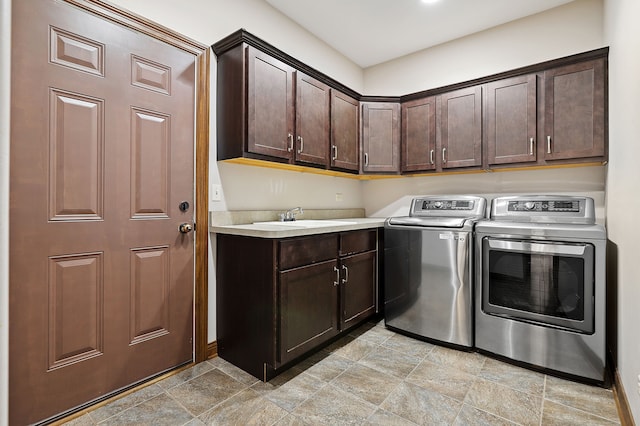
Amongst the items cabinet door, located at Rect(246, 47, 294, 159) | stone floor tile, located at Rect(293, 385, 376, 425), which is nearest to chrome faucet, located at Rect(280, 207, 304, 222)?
cabinet door, located at Rect(246, 47, 294, 159)

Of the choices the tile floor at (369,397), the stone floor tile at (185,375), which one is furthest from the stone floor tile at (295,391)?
the stone floor tile at (185,375)

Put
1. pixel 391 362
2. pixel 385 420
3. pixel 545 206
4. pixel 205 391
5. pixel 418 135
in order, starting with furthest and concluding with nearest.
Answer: pixel 418 135 < pixel 545 206 < pixel 391 362 < pixel 205 391 < pixel 385 420

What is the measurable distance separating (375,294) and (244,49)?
2.20 meters

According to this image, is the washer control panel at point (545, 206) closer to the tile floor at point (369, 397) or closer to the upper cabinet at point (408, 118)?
the upper cabinet at point (408, 118)

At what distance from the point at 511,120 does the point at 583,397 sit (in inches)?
78.6

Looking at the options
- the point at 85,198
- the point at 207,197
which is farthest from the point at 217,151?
the point at 85,198

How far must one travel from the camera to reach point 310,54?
10.3 ft

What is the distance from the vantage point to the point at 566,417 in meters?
1.66

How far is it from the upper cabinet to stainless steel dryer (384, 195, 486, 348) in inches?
23.3

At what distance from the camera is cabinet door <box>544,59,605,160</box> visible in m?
2.33

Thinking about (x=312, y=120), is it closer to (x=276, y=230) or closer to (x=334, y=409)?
(x=276, y=230)

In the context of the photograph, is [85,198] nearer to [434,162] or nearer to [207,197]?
[207,197]

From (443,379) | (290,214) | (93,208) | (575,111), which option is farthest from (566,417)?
(93,208)

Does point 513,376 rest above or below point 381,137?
below
